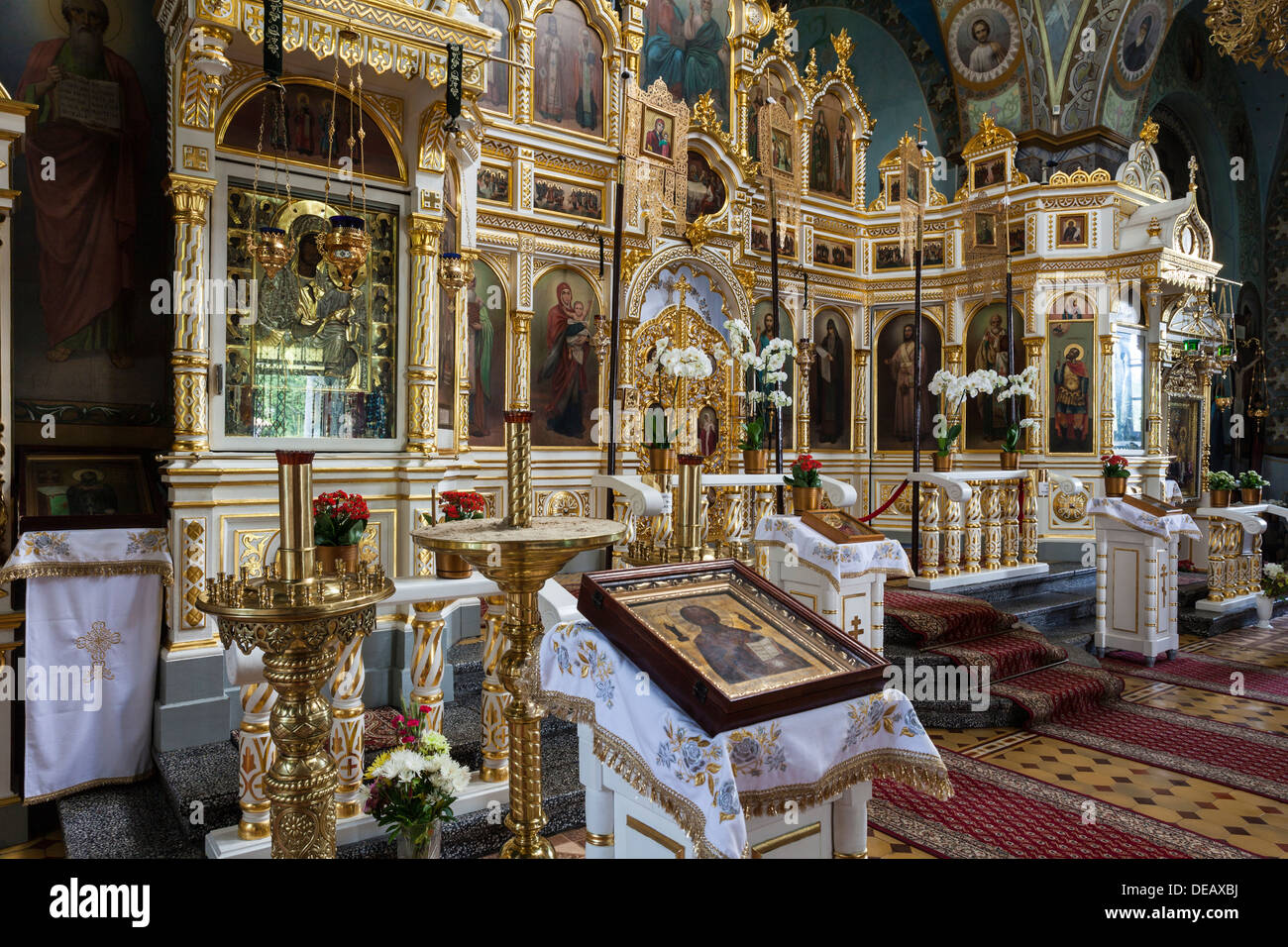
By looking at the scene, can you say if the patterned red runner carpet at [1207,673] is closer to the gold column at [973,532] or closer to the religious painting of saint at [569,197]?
the gold column at [973,532]

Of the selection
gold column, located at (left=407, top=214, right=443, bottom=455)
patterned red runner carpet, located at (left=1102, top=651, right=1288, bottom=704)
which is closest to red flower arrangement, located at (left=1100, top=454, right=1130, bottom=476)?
patterned red runner carpet, located at (left=1102, top=651, right=1288, bottom=704)

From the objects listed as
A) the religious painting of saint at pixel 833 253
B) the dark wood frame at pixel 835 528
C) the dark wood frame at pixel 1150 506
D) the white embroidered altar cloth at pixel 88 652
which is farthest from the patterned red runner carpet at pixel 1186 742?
the religious painting of saint at pixel 833 253

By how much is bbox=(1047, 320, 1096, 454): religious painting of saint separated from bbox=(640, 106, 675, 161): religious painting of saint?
19.9ft

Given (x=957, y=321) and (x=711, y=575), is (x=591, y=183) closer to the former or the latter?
(x=957, y=321)

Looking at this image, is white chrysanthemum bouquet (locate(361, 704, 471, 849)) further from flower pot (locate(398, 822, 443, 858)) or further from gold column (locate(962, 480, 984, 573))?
gold column (locate(962, 480, 984, 573))

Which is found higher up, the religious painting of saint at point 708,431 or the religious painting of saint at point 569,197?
the religious painting of saint at point 569,197

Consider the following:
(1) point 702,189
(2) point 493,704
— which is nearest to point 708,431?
(1) point 702,189

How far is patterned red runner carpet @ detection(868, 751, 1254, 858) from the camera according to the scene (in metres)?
4.05

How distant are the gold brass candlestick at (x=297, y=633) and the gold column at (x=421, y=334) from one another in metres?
3.51

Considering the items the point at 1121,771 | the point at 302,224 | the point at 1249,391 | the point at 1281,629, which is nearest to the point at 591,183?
the point at 302,224

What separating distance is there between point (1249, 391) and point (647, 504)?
1599 cm

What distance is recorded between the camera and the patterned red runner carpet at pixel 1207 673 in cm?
714

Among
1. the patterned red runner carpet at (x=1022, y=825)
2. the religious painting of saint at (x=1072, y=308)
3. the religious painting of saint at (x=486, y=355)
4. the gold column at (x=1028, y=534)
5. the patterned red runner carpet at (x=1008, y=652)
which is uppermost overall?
the religious painting of saint at (x=1072, y=308)

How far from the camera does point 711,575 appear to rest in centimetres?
251
